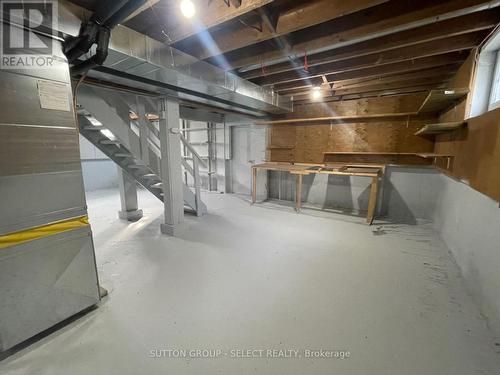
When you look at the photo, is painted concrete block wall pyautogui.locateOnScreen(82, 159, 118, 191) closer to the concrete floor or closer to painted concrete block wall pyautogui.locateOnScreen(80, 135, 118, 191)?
painted concrete block wall pyautogui.locateOnScreen(80, 135, 118, 191)

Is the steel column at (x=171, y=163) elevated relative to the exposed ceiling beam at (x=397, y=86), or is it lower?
lower

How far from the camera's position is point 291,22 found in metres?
1.78

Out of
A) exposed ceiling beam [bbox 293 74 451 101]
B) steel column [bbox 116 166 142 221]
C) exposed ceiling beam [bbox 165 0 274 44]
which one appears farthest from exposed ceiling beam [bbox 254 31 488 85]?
steel column [bbox 116 166 142 221]

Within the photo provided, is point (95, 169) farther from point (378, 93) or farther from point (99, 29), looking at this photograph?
point (378, 93)

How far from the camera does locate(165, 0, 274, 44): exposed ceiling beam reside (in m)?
1.51

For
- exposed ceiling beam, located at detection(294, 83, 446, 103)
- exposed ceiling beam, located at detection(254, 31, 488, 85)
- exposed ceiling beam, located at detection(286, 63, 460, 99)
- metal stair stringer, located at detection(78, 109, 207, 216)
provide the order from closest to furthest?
exposed ceiling beam, located at detection(254, 31, 488, 85) < exposed ceiling beam, located at detection(286, 63, 460, 99) < metal stair stringer, located at detection(78, 109, 207, 216) < exposed ceiling beam, located at detection(294, 83, 446, 103)

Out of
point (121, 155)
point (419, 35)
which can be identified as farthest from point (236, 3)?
point (121, 155)

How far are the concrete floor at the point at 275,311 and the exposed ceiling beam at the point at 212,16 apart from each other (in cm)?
A: 224

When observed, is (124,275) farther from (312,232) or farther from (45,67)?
(312,232)

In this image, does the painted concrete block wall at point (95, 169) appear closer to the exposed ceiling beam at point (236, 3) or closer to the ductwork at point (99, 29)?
the ductwork at point (99, 29)

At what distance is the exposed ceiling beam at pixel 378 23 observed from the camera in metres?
1.59

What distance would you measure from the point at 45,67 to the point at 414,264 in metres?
3.68

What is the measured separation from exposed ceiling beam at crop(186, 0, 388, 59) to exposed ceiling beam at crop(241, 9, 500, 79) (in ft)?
2.62

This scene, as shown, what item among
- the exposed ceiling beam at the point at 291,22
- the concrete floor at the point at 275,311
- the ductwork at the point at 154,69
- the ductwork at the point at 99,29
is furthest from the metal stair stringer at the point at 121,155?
the exposed ceiling beam at the point at 291,22
